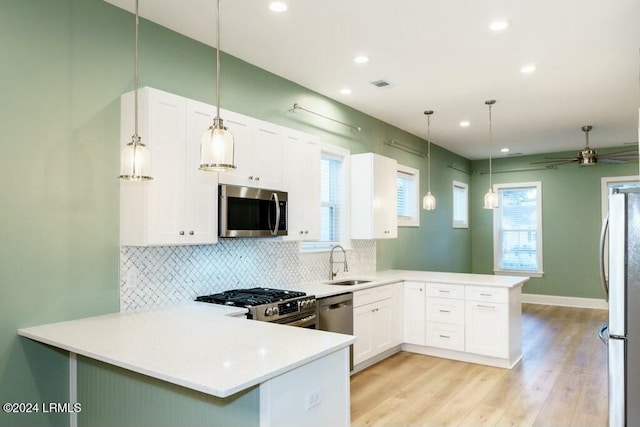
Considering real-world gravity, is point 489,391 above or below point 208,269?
below

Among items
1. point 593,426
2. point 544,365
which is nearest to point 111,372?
point 593,426

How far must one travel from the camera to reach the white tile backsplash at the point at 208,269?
119 inches

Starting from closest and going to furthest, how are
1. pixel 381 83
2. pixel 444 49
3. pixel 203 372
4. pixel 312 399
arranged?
1. pixel 203 372
2. pixel 312 399
3. pixel 444 49
4. pixel 381 83

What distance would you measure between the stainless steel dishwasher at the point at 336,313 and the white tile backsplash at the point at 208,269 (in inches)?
21.1

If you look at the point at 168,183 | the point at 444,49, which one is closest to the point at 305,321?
the point at 168,183

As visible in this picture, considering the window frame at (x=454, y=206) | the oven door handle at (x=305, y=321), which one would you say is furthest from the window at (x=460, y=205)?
the oven door handle at (x=305, y=321)

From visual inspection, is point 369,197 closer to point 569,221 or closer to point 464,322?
point 464,322

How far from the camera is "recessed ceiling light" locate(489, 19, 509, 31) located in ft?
10.4

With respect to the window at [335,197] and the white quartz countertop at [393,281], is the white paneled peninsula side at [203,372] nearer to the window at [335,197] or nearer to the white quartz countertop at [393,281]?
the white quartz countertop at [393,281]

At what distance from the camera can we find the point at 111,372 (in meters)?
2.22

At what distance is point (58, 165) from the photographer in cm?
265

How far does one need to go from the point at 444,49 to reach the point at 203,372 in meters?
3.14

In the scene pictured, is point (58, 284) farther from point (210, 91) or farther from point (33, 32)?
point (210, 91)

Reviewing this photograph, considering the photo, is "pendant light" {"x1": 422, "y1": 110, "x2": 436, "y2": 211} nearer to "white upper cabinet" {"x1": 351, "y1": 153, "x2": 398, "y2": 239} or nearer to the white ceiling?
the white ceiling
